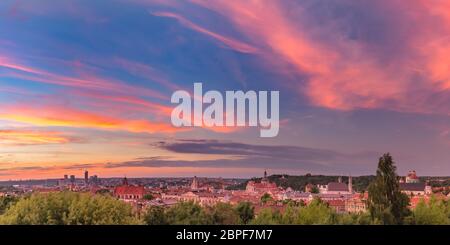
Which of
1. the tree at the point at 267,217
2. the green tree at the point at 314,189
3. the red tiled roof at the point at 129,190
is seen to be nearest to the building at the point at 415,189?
the green tree at the point at 314,189

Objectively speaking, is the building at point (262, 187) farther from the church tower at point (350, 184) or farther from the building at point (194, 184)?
the church tower at point (350, 184)

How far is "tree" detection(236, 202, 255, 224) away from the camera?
3.86 m

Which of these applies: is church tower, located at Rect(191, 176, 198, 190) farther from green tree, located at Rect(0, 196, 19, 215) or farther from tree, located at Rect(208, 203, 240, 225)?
green tree, located at Rect(0, 196, 19, 215)

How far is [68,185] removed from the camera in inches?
167

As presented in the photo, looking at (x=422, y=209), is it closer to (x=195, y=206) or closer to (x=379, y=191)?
(x=379, y=191)

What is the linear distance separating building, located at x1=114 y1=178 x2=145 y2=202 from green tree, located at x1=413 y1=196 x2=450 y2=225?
7.15 ft

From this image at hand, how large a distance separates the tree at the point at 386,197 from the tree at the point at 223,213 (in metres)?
1.06

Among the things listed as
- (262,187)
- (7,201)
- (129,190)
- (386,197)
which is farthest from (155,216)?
(386,197)

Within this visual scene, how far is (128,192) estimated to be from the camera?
4.50m

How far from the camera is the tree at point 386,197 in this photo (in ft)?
13.7

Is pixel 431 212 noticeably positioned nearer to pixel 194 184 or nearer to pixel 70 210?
pixel 194 184

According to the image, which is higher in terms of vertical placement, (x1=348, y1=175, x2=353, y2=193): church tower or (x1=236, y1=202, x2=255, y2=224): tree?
(x1=348, y1=175, x2=353, y2=193): church tower

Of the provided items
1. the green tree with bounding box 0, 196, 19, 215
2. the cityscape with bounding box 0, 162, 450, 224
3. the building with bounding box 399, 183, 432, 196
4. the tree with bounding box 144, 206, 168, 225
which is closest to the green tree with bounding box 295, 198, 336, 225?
the cityscape with bounding box 0, 162, 450, 224
